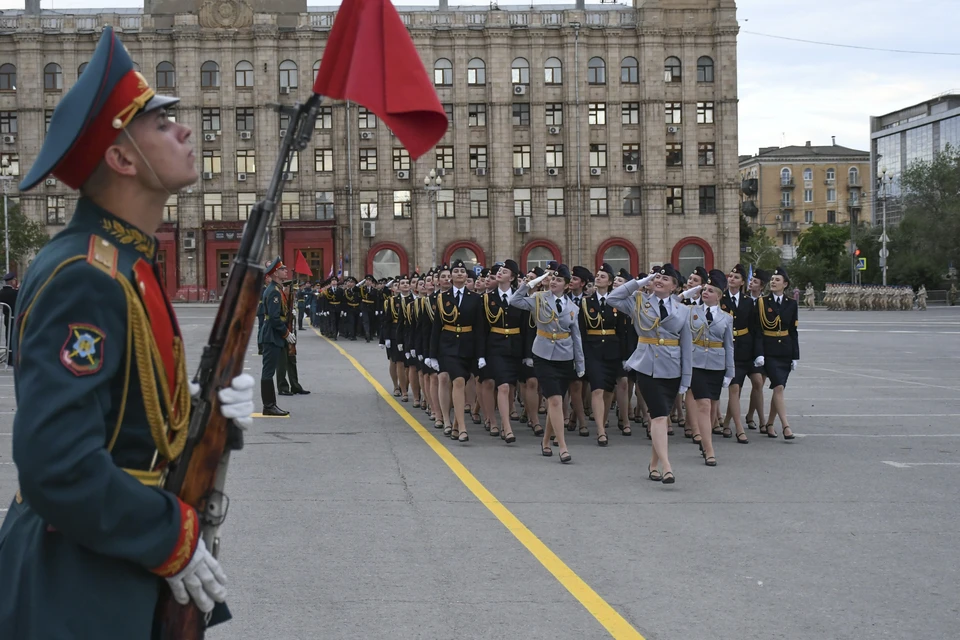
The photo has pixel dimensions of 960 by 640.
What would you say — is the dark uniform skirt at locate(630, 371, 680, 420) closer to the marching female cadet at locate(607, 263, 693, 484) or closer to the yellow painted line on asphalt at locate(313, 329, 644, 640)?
the marching female cadet at locate(607, 263, 693, 484)

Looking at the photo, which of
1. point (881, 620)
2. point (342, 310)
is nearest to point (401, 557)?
point (881, 620)

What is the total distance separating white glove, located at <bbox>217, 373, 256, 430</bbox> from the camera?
2613mm

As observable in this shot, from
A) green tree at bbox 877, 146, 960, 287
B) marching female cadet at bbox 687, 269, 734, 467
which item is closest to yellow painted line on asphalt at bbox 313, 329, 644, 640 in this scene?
marching female cadet at bbox 687, 269, 734, 467

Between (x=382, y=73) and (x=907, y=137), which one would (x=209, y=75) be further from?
(x=907, y=137)

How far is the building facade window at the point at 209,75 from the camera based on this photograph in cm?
6650

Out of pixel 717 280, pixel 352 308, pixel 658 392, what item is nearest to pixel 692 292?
pixel 717 280

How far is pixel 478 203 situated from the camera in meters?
68.2

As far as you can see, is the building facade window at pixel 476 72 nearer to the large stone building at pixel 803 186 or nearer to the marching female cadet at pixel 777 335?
the marching female cadet at pixel 777 335

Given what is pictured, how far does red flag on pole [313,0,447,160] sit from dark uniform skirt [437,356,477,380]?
35.2 ft

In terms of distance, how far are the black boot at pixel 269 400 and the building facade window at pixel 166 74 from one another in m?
54.9

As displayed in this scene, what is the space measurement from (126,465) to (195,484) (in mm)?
173

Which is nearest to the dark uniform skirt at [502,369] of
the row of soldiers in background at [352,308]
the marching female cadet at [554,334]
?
the marching female cadet at [554,334]

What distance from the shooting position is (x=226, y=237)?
6675cm

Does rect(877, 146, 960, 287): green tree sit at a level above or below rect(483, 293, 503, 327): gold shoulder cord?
above
